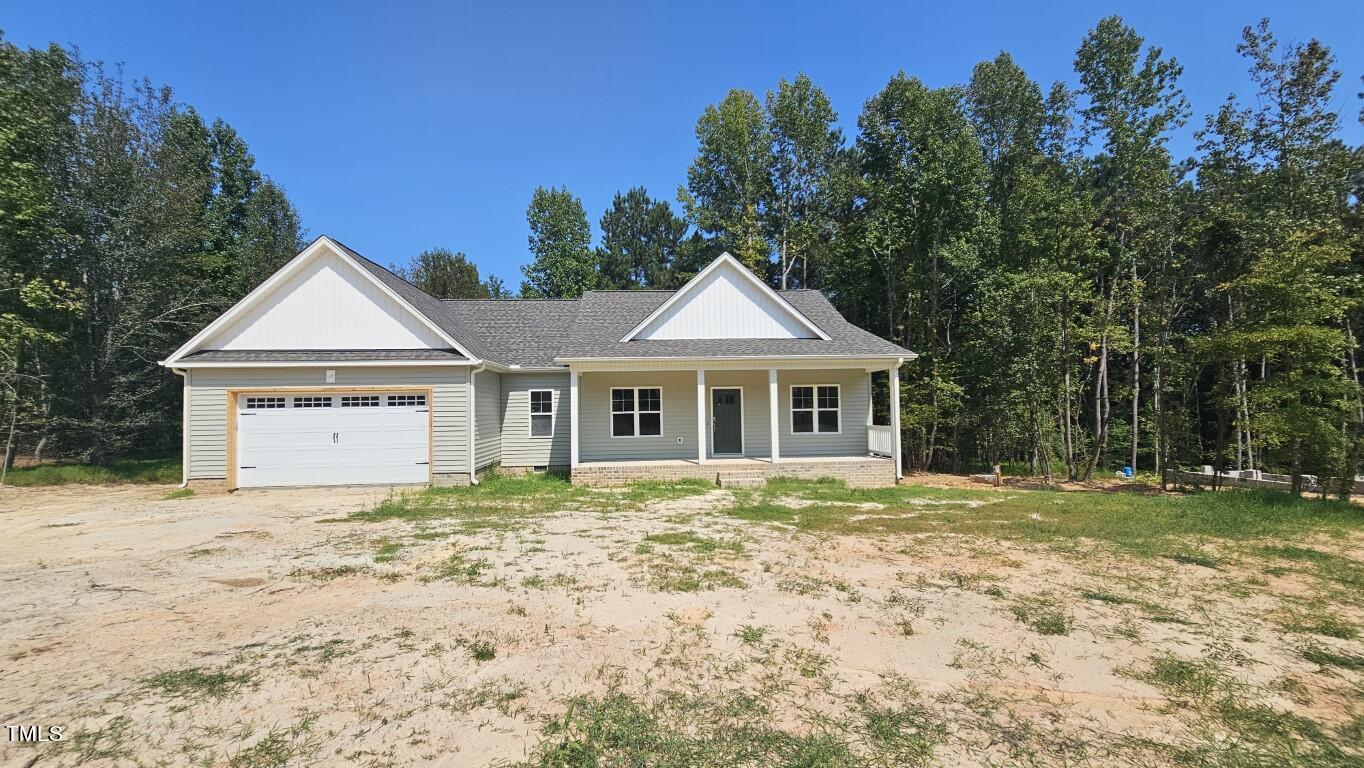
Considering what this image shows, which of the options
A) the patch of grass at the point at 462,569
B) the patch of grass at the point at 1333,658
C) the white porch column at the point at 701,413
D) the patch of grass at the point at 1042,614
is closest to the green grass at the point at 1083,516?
the white porch column at the point at 701,413

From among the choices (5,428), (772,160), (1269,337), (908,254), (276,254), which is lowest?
(5,428)

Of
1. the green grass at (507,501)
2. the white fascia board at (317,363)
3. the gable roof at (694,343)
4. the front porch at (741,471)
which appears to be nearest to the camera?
the green grass at (507,501)

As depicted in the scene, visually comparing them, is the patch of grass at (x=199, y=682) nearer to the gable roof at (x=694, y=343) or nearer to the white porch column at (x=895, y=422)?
the gable roof at (x=694, y=343)

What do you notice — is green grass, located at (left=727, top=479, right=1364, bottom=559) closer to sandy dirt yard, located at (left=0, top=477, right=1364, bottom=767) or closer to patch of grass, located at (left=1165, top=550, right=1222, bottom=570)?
patch of grass, located at (left=1165, top=550, right=1222, bottom=570)

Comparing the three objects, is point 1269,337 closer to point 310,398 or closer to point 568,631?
point 568,631

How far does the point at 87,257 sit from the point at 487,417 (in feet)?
49.7

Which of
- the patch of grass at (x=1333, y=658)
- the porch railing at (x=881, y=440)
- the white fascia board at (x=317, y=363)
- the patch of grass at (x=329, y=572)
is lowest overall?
the patch of grass at (x=1333, y=658)

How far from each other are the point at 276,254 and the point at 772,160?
84.0 ft

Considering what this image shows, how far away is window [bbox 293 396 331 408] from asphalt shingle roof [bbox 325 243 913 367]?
303cm

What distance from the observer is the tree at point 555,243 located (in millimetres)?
34031

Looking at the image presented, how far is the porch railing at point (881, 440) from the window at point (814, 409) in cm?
92

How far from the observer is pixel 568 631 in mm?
4598

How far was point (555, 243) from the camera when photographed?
1362 inches

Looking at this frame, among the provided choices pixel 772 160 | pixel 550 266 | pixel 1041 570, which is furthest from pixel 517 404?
pixel 550 266
